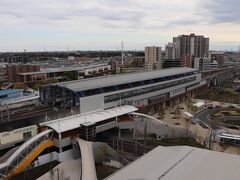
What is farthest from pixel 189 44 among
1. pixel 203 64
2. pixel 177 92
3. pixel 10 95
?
pixel 10 95

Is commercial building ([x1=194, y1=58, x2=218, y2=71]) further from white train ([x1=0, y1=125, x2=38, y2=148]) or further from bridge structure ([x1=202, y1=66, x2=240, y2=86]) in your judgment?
white train ([x1=0, y1=125, x2=38, y2=148])

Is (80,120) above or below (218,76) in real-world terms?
below

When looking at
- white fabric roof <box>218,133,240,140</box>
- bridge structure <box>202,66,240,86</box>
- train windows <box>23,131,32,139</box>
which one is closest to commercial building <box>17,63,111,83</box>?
bridge structure <box>202,66,240,86</box>

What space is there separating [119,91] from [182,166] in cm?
1562

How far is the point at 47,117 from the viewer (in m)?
21.6

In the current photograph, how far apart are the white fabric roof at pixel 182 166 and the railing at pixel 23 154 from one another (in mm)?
7072

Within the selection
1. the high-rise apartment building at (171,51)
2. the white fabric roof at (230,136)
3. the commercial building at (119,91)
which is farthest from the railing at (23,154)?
the high-rise apartment building at (171,51)

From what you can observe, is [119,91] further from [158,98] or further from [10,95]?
[10,95]

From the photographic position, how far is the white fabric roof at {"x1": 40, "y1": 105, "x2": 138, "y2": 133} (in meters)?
18.6

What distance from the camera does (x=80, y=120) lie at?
65.9 ft

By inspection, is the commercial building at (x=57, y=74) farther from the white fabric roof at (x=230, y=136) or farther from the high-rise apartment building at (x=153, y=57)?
the white fabric roof at (x=230, y=136)

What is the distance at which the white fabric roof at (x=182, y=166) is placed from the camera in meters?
11.9

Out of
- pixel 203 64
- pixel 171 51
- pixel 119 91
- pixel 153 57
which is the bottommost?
pixel 119 91

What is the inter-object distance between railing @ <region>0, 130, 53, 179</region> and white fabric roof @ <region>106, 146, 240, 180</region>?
23.2ft
